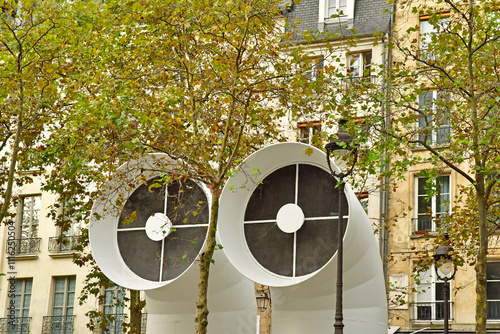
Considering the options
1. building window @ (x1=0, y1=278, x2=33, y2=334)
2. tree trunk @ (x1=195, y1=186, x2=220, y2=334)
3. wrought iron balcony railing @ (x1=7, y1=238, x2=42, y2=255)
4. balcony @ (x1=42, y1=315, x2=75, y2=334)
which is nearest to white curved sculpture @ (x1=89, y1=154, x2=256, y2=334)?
tree trunk @ (x1=195, y1=186, x2=220, y2=334)

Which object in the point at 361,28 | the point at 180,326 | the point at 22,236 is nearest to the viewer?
the point at 180,326

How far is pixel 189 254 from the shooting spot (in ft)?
62.6

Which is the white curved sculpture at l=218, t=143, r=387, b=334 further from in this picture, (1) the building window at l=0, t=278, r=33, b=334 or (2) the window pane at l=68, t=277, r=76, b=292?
(1) the building window at l=0, t=278, r=33, b=334

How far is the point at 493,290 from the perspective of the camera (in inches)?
971

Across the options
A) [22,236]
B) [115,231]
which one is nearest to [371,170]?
[115,231]

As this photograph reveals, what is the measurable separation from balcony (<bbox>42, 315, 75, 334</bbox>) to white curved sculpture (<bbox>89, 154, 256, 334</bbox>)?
12.0m

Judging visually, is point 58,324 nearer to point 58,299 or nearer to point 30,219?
point 58,299

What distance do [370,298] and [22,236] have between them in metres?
19.4

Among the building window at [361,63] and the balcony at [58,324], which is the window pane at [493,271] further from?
the balcony at [58,324]

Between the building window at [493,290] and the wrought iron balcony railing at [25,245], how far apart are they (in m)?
16.0

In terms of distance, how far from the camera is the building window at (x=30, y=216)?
3275 centimetres

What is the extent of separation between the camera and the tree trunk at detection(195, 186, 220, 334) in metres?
16.6

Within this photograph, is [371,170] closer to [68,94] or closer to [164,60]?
[164,60]

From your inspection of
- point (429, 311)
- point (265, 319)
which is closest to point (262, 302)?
point (265, 319)
